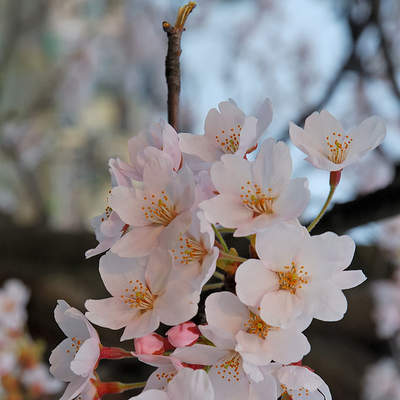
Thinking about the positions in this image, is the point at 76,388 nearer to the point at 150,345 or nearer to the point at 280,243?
the point at 150,345

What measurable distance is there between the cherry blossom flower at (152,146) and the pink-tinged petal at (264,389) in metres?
0.17

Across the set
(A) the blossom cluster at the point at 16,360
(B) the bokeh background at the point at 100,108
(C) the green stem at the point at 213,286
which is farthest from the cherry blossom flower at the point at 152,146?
(B) the bokeh background at the point at 100,108

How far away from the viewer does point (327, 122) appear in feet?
1.29

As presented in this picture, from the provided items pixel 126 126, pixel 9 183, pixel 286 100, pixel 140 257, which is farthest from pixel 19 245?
pixel 140 257

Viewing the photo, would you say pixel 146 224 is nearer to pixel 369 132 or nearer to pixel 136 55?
pixel 369 132

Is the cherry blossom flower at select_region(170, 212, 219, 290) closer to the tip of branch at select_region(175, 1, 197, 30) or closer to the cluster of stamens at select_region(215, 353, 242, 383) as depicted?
the cluster of stamens at select_region(215, 353, 242, 383)

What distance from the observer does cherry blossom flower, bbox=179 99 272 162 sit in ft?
1.14

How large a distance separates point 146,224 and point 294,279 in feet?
0.39

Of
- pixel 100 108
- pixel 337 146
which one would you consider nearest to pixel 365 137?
pixel 337 146

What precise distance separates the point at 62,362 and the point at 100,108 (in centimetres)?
436

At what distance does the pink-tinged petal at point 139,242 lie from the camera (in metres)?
0.33

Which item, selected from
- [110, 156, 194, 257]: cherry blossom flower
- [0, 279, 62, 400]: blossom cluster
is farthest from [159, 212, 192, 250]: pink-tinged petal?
[0, 279, 62, 400]: blossom cluster

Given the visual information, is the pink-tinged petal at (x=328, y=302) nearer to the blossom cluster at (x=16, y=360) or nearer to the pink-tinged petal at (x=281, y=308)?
the pink-tinged petal at (x=281, y=308)

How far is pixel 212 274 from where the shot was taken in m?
0.33
